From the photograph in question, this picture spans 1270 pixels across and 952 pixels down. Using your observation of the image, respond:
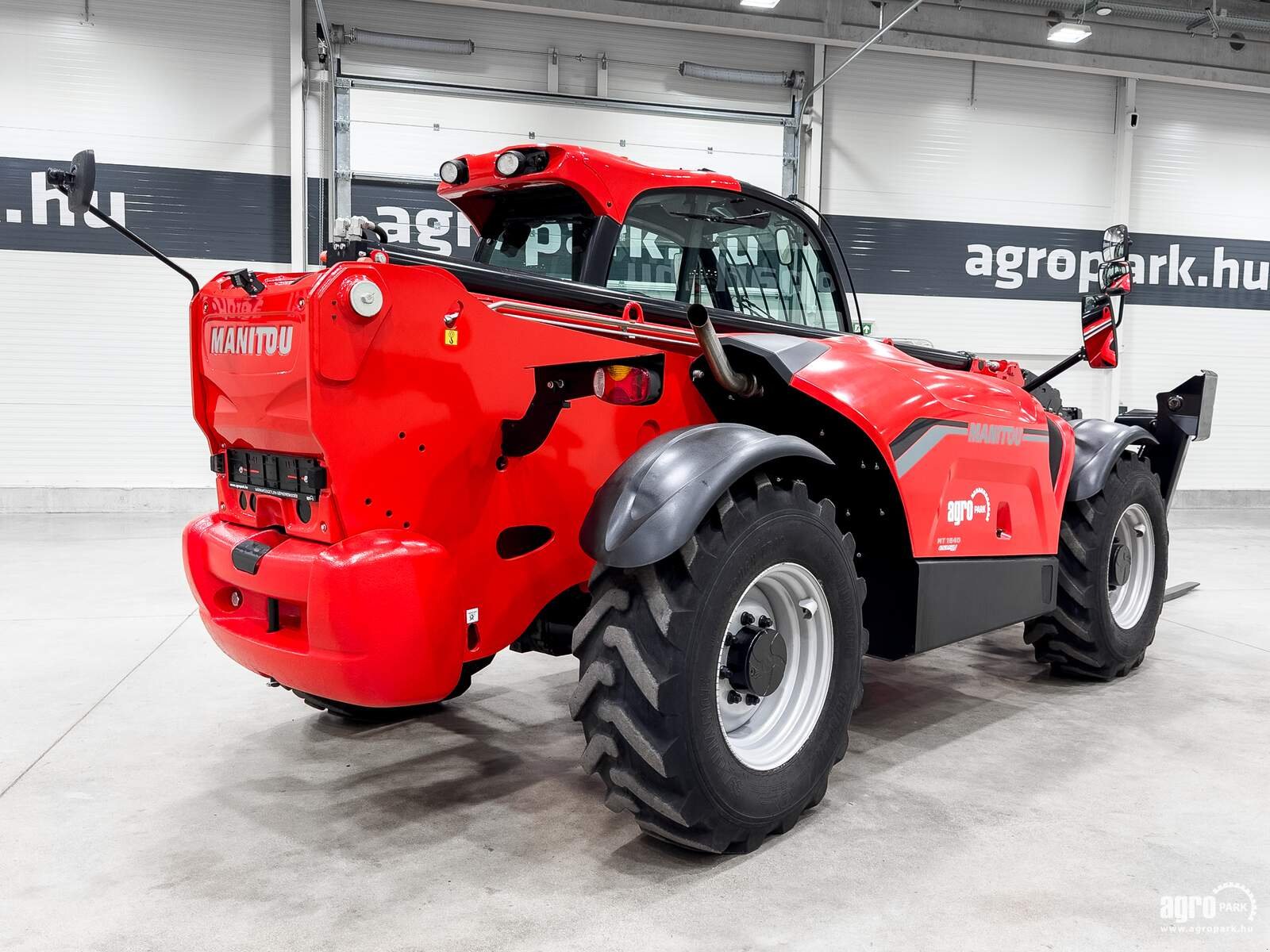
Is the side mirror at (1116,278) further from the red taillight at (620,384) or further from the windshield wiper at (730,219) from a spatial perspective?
the red taillight at (620,384)

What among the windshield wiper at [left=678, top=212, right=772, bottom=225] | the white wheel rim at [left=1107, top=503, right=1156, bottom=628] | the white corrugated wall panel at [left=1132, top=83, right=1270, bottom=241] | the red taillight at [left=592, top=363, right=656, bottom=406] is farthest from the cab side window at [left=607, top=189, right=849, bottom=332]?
the white corrugated wall panel at [left=1132, top=83, right=1270, bottom=241]

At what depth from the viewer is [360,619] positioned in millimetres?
2529

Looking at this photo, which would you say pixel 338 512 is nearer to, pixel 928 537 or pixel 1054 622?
pixel 928 537

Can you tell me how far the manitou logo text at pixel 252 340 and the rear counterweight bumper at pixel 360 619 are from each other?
20.8 inches

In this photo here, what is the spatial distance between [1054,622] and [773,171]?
26.2 feet

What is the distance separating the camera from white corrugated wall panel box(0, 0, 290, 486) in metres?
9.84

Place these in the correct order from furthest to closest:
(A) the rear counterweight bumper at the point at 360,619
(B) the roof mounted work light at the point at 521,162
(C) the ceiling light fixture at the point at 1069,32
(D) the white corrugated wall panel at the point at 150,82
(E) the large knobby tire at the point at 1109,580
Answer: (C) the ceiling light fixture at the point at 1069,32, (D) the white corrugated wall panel at the point at 150,82, (E) the large knobby tire at the point at 1109,580, (B) the roof mounted work light at the point at 521,162, (A) the rear counterweight bumper at the point at 360,619

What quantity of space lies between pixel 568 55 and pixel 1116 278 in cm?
808

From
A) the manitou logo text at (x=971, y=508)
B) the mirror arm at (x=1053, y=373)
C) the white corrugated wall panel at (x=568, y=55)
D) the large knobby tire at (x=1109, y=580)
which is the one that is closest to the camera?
the manitou logo text at (x=971, y=508)

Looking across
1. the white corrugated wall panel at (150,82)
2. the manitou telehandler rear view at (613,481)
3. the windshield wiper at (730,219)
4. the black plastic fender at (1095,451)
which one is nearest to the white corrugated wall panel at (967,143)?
the white corrugated wall panel at (150,82)

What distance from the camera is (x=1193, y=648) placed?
5.38 m

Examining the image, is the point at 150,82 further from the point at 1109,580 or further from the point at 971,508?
the point at 1109,580

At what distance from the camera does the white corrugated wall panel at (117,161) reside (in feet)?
32.3

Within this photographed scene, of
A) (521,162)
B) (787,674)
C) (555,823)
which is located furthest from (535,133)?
(555,823)
